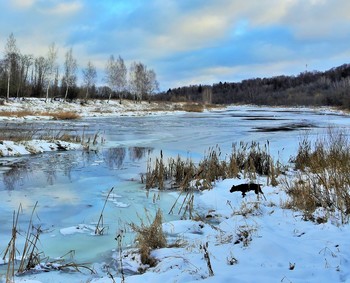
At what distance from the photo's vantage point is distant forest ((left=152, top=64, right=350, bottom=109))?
129 meters

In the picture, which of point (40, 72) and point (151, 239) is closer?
point (151, 239)

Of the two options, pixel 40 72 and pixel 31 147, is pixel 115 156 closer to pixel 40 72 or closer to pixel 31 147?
pixel 31 147

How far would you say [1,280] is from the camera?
3537 millimetres

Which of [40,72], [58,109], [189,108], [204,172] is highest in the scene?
[40,72]

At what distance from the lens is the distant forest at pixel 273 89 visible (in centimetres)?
12875

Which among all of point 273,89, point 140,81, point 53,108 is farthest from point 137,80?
point 273,89

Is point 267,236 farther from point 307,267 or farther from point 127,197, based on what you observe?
point 127,197

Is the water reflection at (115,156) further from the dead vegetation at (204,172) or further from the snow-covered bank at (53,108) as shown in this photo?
the snow-covered bank at (53,108)

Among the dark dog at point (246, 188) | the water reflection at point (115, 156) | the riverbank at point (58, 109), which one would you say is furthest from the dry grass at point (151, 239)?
the riverbank at point (58, 109)

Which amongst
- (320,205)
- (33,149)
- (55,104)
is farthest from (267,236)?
(55,104)

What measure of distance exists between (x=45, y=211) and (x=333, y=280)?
187 inches

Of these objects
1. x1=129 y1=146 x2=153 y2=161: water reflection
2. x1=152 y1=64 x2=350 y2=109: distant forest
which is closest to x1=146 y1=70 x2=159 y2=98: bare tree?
x1=152 y1=64 x2=350 y2=109: distant forest

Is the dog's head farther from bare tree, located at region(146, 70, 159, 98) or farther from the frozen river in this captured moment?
bare tree, located at region(146, 70, 159, 98)

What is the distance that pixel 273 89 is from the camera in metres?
163
